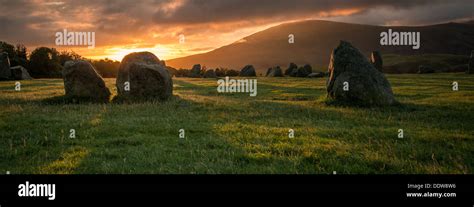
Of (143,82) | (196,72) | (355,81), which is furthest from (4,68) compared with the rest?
(355,81)

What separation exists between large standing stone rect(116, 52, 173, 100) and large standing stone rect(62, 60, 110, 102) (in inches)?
43.8

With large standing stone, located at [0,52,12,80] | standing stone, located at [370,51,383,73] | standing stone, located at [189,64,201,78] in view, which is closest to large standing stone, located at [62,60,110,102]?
large standing stone, located at [0,52,12,80]

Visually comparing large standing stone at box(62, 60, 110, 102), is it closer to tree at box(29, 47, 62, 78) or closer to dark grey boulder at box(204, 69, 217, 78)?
dark grey boulder at box(204, 69, 217, 78)

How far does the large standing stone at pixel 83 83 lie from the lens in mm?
20906

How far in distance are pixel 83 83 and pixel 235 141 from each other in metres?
13.7

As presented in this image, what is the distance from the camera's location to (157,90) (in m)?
21.7

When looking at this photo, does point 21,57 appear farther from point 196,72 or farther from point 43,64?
point 196,72

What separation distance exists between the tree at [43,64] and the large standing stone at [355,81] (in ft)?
187

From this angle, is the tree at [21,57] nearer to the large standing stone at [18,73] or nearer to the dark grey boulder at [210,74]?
the large standing stone at [18,73]

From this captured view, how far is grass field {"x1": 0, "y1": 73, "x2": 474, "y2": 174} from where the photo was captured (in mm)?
7871

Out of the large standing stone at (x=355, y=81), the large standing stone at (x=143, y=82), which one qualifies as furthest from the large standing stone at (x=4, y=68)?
the large standing stone at (x=355, y=81)

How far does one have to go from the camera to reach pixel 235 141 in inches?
416
